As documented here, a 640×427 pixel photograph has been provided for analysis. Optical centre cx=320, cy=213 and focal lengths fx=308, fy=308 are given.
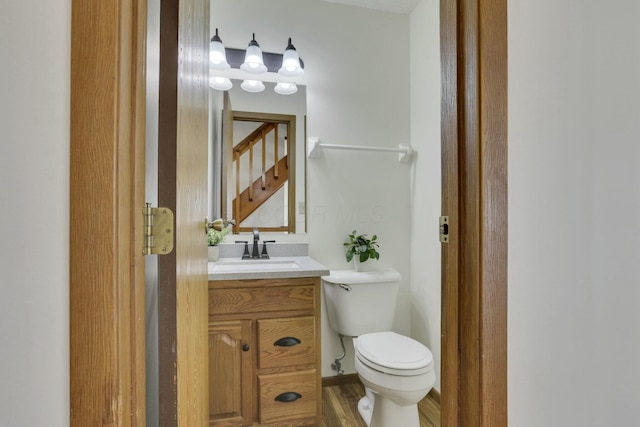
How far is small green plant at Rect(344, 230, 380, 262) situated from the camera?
1.97 metres

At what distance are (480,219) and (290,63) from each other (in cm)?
170

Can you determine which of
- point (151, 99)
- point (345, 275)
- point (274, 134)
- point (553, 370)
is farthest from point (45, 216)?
point (274, 134)

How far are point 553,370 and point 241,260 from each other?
5.11 feet

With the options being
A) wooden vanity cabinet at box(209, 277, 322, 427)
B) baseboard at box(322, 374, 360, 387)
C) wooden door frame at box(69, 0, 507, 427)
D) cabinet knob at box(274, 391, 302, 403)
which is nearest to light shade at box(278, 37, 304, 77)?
wooden vanity cabinet at box(209, 277, 322, 427)

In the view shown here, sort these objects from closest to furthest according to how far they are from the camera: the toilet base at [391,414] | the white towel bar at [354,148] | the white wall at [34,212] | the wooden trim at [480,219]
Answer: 1. the white wall at [34,212]
2. the wooden trim at [480,219]
3. the toilet base at [391,414]
4. the white towel bar at [354,148]

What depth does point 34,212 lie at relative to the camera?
1.14ft

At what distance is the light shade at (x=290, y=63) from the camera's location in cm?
193

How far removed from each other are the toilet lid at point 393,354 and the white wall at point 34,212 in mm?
1238

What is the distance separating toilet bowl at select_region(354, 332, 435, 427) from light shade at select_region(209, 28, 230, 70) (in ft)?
5.88

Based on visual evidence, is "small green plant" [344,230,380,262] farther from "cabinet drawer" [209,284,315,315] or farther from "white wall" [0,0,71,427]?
"white wall" [0,0,71,427]

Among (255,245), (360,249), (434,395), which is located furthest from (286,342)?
(434,395)

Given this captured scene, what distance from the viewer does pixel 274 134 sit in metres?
2.06

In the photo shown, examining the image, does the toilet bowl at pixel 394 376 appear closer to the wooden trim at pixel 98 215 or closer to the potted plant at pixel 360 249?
the potted plant at pixel 360 249

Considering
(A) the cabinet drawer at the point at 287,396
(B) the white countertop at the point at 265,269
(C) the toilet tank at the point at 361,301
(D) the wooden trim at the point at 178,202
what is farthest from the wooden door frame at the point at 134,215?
(C) the toilet tank at the point at 361,301
